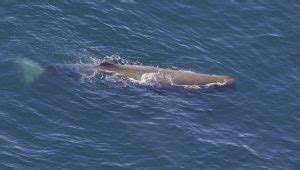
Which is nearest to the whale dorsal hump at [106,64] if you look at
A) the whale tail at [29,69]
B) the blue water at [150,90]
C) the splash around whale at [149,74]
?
the splash around whale at [149,74]

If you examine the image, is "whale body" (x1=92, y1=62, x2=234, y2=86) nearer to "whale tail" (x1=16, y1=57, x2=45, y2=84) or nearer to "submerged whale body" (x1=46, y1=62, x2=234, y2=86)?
"submerged whale body" (x1=46, y1=62, x2=234, y2=86)

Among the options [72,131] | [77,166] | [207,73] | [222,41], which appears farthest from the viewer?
[222,41]

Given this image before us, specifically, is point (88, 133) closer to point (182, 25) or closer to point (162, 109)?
point (162, 109)

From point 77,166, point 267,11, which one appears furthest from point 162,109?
point 267,11

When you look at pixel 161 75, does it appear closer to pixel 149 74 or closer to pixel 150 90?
pixel 149 74

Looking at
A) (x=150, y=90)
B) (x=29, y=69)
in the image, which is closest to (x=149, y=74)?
(x=150, y=90)
